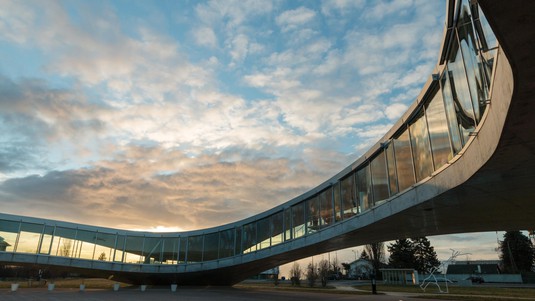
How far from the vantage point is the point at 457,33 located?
33.9 feet

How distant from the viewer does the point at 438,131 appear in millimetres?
13555

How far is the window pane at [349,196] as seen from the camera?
22.6 metres

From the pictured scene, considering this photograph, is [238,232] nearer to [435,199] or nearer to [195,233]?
[195,233]

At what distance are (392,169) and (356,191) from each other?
472 centimetres

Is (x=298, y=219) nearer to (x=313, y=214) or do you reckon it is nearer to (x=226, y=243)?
(x=313, y=214)

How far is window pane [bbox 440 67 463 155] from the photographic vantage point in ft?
38.8

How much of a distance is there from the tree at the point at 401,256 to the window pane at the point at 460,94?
71.4 m

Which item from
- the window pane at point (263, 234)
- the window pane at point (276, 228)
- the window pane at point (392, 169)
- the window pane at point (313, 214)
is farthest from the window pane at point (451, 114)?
the window pane at point (263, 234)

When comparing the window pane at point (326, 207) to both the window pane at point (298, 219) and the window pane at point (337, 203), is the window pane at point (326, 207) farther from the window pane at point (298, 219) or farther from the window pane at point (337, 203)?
the window pane at point (298, 219)

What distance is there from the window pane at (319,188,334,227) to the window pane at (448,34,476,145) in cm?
1505

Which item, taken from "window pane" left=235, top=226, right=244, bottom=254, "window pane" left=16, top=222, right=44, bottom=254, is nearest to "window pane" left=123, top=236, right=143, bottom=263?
"window pane" left=16, top=222, right=44, bottom=254

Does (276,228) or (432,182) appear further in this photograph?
(276,228)

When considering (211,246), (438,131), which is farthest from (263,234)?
(438,131)

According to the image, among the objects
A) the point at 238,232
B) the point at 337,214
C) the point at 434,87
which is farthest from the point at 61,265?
the point at 434,87
